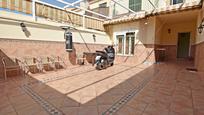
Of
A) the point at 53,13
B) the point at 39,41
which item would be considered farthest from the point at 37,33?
the point at 53,13

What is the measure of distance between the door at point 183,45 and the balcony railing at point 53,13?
5.64m

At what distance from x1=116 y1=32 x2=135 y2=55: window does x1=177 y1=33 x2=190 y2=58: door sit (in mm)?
3359

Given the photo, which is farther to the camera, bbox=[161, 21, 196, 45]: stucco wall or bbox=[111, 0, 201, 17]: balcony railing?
bbox=[161, 21, 196, 45]: stucco wall

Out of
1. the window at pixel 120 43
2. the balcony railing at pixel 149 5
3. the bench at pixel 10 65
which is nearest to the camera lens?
the bench at pixel 10 65

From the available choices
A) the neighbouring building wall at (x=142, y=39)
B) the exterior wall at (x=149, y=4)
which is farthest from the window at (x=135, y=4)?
the neighbouring building wall at (x=142, y=39)

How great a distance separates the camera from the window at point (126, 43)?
8.11 metres

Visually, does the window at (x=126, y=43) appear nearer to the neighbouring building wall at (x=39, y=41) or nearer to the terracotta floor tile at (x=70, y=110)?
the neighbouring building wall at (x=39, y=41)

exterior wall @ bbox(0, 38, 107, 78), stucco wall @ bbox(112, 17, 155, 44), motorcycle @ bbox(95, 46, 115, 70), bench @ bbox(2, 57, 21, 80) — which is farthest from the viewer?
stucco wall @ bbox(112, 17, 155, 44)

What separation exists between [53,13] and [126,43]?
4906mm

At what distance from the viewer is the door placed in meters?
8.17

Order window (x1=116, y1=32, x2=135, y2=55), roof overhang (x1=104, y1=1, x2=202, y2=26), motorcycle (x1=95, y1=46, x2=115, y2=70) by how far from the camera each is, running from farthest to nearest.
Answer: window (x1=116, y1=32, x2=135, y2=55) → motorcycle (x1=95, y1=46, x2=115, y2=70) → roof overhang (x1=104, y1=1, x2=202, y2=26)

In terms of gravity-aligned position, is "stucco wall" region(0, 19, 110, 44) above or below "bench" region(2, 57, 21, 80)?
above

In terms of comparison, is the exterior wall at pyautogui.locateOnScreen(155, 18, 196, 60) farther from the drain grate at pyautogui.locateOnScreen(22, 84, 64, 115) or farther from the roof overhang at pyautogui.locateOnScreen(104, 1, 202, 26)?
the drain grate at pyautogui.locateOnScreen(22, 84, 64, 115)

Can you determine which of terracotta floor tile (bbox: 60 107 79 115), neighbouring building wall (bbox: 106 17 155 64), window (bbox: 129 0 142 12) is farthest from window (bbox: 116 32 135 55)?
terracotta floor tile (bbox: 60 107 79 115)
